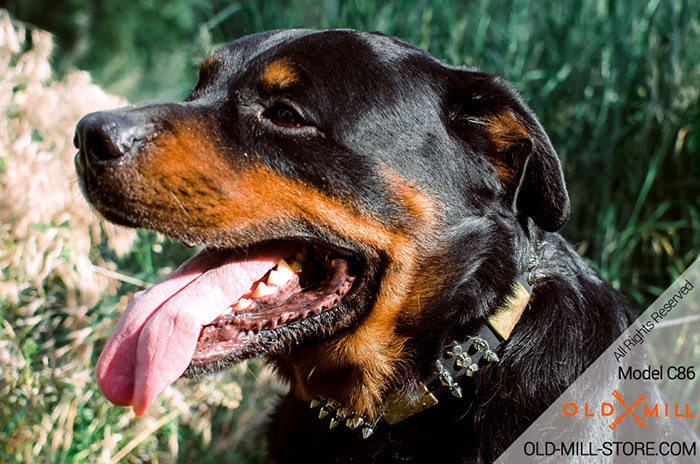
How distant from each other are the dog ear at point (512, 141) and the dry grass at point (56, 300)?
67.9 inches

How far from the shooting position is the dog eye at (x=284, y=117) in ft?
7.60

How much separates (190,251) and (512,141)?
2.92 metres

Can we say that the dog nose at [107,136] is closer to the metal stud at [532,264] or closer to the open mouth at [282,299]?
the open mouth at [282,299]

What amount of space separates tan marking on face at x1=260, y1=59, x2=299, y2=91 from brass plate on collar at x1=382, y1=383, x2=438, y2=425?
1.22 m

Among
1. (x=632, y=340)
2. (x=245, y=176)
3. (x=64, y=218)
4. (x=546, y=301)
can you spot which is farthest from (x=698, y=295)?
(x=64, y=218)

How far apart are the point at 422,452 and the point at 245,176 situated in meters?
1.17

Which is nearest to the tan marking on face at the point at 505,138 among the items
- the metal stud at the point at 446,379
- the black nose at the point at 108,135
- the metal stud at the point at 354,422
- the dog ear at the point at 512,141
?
the dog ear at the point at 512,141

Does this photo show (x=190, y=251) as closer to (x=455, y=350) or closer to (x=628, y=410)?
(x=455, y=350)

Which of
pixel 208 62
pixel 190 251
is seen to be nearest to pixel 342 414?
pixel 208 62

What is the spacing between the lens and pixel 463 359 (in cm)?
225

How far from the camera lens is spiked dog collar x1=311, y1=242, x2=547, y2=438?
2.26 m

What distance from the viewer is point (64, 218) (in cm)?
365

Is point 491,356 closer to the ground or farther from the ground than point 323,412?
farther from the ground

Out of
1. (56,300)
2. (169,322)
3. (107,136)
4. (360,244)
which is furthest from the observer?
(56,300)
